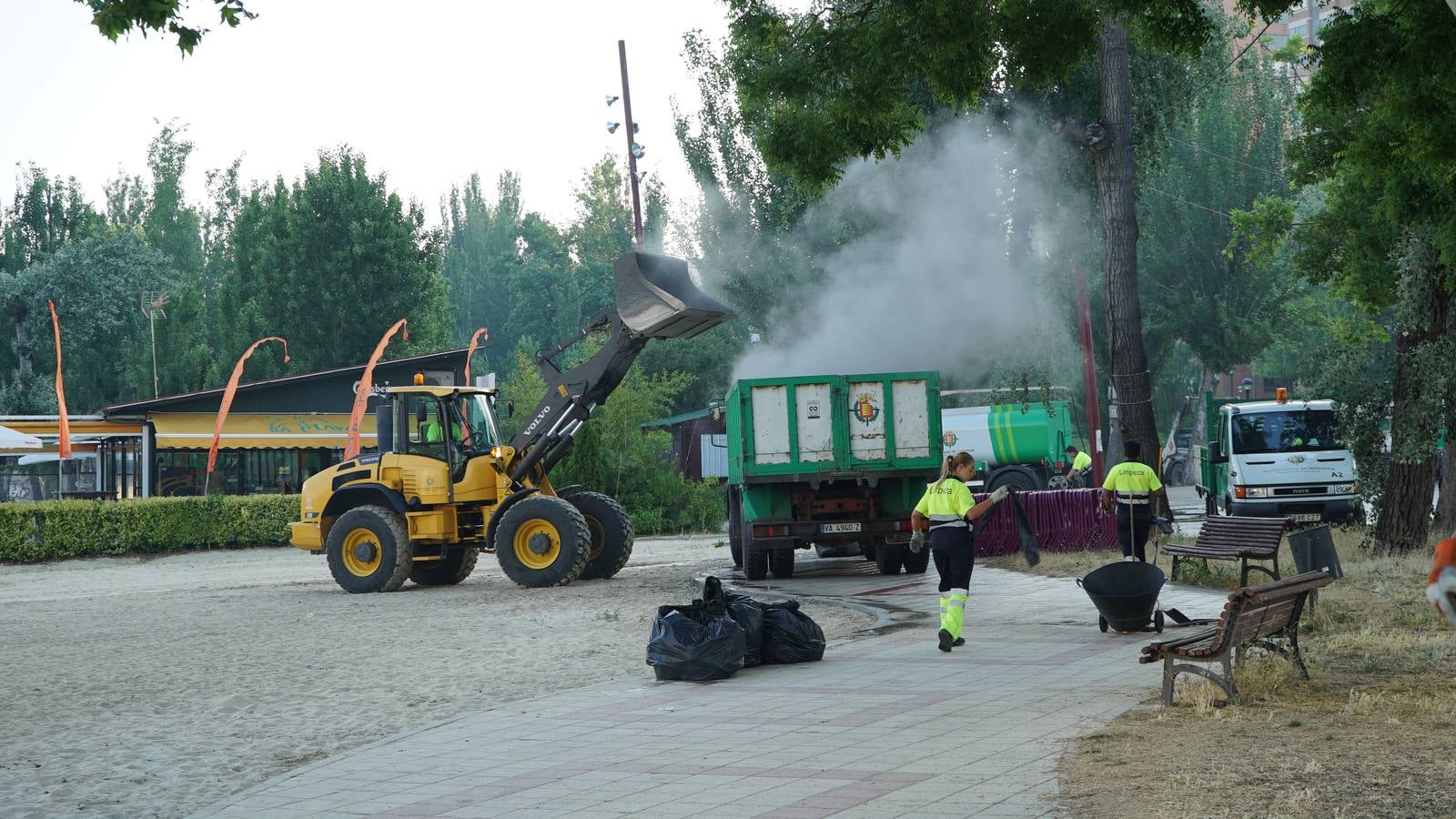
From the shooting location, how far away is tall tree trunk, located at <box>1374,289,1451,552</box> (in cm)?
1669

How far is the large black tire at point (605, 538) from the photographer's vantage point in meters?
19.3

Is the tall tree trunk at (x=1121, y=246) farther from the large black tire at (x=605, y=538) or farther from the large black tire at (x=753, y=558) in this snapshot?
the large black tire at (x=605, y=538)

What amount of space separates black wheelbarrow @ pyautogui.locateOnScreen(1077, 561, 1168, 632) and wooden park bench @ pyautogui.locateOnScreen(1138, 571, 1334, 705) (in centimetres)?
242

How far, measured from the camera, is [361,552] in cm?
1917

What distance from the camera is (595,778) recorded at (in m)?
6.79

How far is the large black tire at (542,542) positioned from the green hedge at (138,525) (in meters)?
14.6

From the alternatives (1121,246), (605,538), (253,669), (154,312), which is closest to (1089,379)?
(1121,246)

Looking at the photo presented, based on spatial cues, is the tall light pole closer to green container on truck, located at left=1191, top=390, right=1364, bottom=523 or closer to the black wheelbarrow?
green container on truck, located at left=1191, top=390, right=1364, bottom=523

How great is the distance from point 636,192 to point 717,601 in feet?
91.7

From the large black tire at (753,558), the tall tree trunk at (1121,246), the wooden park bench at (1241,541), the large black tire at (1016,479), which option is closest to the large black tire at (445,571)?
the large black tire at (753,558)

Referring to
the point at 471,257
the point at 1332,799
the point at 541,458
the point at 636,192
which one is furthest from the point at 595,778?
the point at 471,257

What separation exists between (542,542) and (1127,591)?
9.00 meters

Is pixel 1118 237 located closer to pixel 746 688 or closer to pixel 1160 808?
pixel 746 688

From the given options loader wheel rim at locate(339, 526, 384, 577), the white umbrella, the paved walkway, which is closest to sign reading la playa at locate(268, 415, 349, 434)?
the white umbrella
